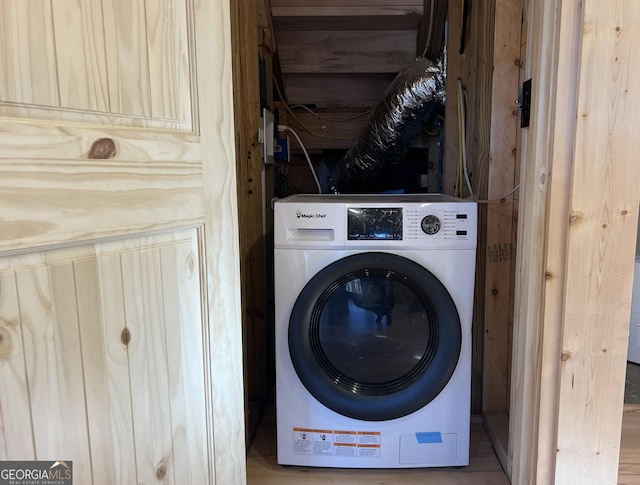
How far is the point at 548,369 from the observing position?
1.01m

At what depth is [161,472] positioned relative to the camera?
0.82 m

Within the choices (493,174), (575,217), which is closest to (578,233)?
(575,217)

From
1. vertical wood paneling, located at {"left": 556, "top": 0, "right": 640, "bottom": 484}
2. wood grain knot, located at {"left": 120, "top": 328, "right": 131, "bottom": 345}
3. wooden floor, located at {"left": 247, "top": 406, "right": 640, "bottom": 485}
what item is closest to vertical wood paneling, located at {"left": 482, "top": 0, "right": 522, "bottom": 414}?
wooden floor, located at {"left": 247, "top": 406, "right": 640, "bottom": 485}

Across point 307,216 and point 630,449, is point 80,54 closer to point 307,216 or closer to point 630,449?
point 307,216

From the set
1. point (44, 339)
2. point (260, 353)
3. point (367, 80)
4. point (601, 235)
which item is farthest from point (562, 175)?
point (367, 80)

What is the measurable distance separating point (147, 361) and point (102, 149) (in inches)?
15.0

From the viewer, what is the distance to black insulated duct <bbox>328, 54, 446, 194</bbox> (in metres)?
2.01

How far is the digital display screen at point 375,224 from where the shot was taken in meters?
1.34

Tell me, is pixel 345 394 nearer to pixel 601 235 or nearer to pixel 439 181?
pixel 601 235

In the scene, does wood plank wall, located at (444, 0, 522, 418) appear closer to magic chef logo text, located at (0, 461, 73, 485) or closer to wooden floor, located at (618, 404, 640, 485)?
wooden floor, located at (618, 404, 640, 485)

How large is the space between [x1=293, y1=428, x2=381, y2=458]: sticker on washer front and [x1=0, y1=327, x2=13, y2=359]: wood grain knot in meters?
1.02

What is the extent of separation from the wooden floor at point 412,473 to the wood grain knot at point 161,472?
0.68m

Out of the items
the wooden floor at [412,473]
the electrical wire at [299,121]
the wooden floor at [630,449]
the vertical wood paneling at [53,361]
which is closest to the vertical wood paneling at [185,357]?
the vertical wood paneling at [53,361]

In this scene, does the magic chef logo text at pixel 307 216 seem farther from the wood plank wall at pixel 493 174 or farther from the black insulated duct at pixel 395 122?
the black insulated duct at pixel 395 122
